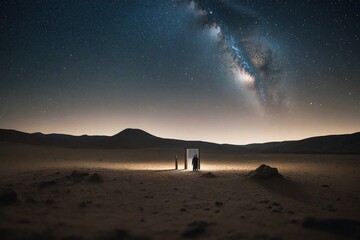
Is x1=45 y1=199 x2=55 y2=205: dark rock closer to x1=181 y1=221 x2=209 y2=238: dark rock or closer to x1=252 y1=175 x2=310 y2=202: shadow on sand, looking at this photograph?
x1=181 y1=221 x2=209 y2=238: dark rock

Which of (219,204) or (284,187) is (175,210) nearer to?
(219,204)

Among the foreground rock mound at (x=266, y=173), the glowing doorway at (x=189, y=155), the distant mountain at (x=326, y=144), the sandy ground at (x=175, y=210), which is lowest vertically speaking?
the sandy ground at (x=175, y=210)

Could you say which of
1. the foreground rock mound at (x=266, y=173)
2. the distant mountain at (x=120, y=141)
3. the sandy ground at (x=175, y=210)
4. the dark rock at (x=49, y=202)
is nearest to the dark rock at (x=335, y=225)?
the sandy ground at (x=175, y=210)

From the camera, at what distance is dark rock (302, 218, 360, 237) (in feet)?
19.2

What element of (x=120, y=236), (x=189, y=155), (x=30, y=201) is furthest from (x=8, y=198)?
(x=189, y=155)

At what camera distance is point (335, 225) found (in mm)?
6145

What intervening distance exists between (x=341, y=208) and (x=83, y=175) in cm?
1166

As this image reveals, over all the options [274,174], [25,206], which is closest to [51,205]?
[25,206]

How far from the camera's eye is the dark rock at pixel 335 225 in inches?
231

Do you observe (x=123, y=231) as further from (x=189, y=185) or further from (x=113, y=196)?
(x=189, y=185)

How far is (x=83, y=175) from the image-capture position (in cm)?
1299

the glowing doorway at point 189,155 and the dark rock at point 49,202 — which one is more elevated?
the glowing doorway at point 189,155

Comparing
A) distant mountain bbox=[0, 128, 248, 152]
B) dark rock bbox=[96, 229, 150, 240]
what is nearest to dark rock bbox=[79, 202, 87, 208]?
dark rock bbox=[96, 229, 150, 240]

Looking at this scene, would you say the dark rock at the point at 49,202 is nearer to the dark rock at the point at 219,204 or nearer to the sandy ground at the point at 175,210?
the sandy ground at the point at 175,210
